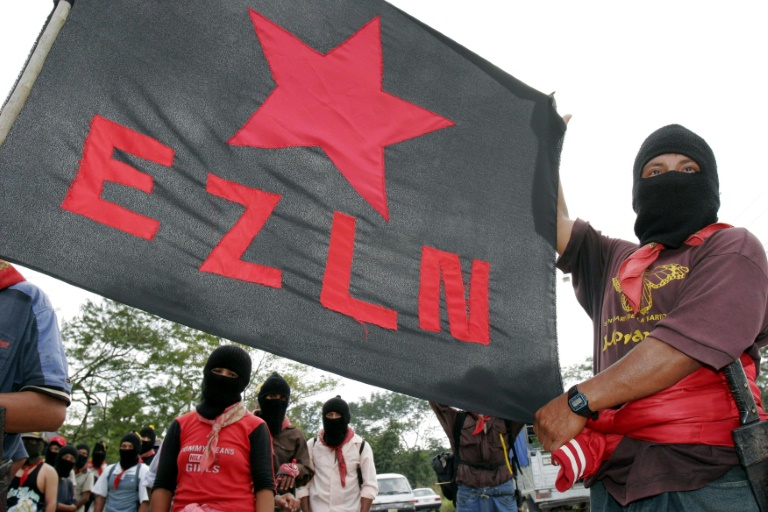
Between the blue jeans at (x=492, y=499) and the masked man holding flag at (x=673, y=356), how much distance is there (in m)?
3.96

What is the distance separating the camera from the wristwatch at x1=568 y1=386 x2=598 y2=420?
6.40 ft

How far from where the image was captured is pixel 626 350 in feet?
7.07

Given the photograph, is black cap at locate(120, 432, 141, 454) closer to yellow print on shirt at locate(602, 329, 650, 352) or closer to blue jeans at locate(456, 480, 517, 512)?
blue jeans at locate(456, 480, 517, 512)

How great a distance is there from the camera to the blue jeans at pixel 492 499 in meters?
5.83

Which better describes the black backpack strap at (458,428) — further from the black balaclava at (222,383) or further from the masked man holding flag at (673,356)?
the masked man holding flag at (673,356)

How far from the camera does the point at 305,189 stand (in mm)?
2334

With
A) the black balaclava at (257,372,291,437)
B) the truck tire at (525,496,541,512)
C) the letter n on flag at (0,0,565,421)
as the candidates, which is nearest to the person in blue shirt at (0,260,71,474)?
the letter n on flag at (0,0,565,421)

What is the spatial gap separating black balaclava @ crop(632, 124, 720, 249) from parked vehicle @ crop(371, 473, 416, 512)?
15309mm

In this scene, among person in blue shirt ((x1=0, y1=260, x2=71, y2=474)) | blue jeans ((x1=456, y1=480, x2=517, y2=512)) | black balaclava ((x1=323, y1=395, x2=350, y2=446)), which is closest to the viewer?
person in blue shirt ((x1=0, y1=260, x2=71, y2=474))

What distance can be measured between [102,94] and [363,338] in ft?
4.04

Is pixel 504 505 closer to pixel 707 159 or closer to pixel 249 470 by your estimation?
pixel 249 470

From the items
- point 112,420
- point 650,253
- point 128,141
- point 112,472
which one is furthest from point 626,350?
point 112,420

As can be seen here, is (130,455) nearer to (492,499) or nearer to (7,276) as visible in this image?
(492,499)

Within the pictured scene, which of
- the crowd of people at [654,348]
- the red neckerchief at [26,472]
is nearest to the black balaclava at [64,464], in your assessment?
the red neckerchief at [26,472]
